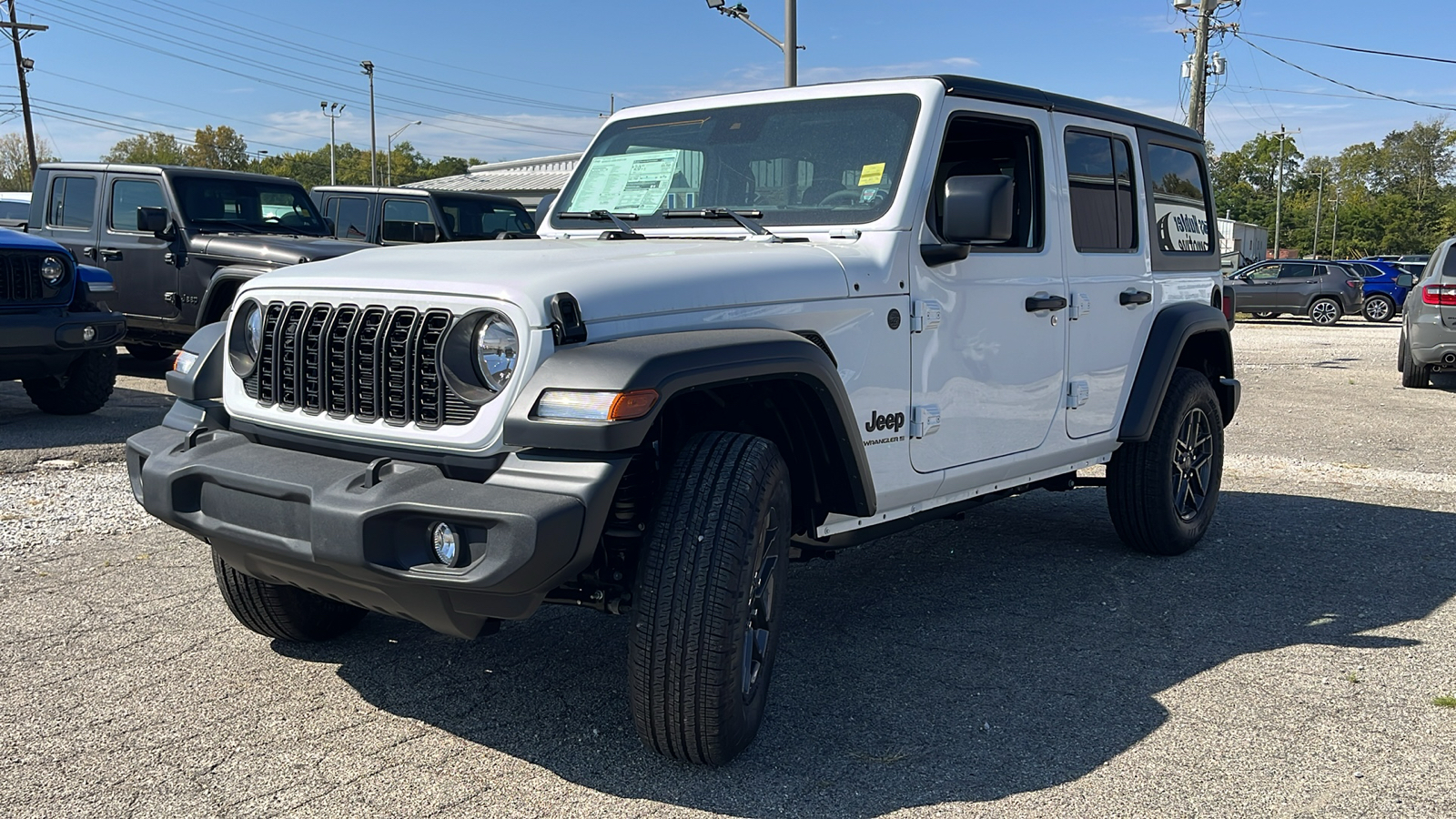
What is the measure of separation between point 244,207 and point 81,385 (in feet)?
8.73

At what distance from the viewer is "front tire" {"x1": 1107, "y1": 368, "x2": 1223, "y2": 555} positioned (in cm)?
537

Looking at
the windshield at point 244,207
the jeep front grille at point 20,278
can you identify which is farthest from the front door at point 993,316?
the windshield at point 244,207

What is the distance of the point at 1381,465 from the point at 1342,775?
5887 millimetres

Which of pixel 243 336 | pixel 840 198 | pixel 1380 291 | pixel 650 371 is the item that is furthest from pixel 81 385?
pixel 1380 291

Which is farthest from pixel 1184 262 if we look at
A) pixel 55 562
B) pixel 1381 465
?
pixel 55 562

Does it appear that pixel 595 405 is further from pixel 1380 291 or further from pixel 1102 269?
pixel 1380 291

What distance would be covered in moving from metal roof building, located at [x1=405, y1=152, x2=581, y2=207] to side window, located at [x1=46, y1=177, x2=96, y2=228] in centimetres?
2649

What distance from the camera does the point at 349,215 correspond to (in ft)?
44.6

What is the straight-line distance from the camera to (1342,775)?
10.8 ft

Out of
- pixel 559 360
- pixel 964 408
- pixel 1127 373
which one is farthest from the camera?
pixel 1127 373

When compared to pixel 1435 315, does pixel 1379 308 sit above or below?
below

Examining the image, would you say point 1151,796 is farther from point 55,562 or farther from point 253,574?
point 55,562

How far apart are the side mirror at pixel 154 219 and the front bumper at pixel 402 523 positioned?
305 inches

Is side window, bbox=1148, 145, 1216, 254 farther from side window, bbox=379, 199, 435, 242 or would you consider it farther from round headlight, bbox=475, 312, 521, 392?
side window, bbox=379, 199, 435, 242
